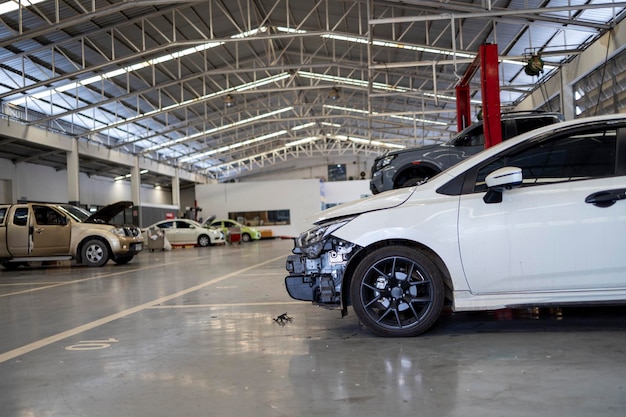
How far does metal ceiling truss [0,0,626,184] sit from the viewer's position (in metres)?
16.3

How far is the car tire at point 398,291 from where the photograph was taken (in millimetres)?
4207

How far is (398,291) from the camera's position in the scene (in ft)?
13.9

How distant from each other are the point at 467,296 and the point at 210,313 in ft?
9.78

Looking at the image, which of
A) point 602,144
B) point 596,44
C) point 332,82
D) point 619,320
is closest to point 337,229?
point 602,144

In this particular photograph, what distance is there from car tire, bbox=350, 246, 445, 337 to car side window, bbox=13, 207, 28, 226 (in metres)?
12.1

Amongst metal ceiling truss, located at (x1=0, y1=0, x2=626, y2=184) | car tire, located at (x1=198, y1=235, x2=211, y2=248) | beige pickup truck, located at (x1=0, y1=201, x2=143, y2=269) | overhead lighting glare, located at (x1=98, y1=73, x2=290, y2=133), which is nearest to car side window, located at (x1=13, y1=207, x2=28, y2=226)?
beige pickup truck, located at (x1=0, y1=201, x2=143, y2=269)

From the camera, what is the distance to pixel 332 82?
29.4 m

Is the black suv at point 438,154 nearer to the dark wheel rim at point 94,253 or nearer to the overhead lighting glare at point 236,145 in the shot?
the dark wheel rim at point 94,253

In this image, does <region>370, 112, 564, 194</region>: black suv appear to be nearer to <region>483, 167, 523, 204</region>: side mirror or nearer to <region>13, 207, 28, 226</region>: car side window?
<region>483, 167, 523, 204</region>: side mirror

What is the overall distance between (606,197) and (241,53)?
2323cm

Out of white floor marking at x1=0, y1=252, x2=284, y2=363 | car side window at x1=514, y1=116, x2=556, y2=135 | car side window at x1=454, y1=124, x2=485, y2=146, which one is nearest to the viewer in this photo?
white floor marking at x1=0, y1=252, x2=284, y2=363

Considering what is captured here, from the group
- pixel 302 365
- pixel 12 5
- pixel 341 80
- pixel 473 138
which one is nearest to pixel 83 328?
pixel 302 365

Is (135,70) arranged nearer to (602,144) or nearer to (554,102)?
(554,102)

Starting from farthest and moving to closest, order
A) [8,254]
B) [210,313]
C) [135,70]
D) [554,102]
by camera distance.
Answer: [135,70], [554,102], [8,254], [210,313]
